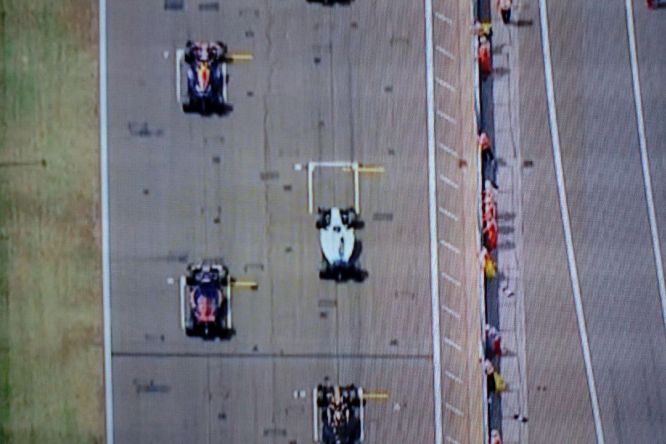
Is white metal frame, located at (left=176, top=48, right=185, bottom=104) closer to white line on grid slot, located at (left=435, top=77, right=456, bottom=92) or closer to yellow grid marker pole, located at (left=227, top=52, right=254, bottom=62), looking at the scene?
yellow grid marker pole, located at (left=227, top=52, right=254, bottom=62)

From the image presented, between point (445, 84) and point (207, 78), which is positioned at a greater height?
point (207, 78)

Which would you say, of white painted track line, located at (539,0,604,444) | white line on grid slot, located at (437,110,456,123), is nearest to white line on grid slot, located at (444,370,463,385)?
white painted track line, located at (539,0,604,444)

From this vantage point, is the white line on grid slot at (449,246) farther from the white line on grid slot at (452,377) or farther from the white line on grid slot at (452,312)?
the white line on grid slot at (452,377)

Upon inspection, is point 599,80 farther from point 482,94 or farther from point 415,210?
Answer: point 415,210

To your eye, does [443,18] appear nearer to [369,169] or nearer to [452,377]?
[369,169]

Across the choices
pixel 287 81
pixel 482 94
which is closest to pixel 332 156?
pixel 287 81

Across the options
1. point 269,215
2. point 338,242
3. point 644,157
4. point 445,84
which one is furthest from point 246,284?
point 644,157
